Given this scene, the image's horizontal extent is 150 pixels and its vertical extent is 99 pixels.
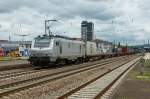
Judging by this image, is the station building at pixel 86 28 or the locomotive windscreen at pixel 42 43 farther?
the station building at pixel 86 28

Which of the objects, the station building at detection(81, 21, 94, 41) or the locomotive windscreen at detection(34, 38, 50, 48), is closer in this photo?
the locomotive windscreen at detection(34, 38, 50, 48)

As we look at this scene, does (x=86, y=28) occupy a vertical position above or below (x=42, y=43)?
above

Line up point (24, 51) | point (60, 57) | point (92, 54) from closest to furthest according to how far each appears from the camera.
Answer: point (60, 57)
point (92, 54)
point (24, 51)

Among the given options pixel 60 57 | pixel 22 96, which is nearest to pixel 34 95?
pixel 22 96

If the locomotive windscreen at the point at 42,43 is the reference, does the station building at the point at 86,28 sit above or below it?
above

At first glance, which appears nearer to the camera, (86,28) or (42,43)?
(42,43)

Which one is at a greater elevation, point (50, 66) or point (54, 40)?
point (54, 40)

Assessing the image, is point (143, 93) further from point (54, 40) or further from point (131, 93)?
point (54, 40)

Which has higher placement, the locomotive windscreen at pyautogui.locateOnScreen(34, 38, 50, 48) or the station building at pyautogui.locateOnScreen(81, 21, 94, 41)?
the station building at pyautogui.locateOnScreen(81, 21, 94, 41)

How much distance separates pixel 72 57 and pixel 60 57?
248 inches

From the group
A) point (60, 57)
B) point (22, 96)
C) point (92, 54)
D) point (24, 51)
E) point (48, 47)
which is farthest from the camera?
point (24, 51)

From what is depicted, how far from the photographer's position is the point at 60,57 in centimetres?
3825

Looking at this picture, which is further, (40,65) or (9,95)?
(40,65)

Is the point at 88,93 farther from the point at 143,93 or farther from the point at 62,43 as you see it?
the point at 62,43
